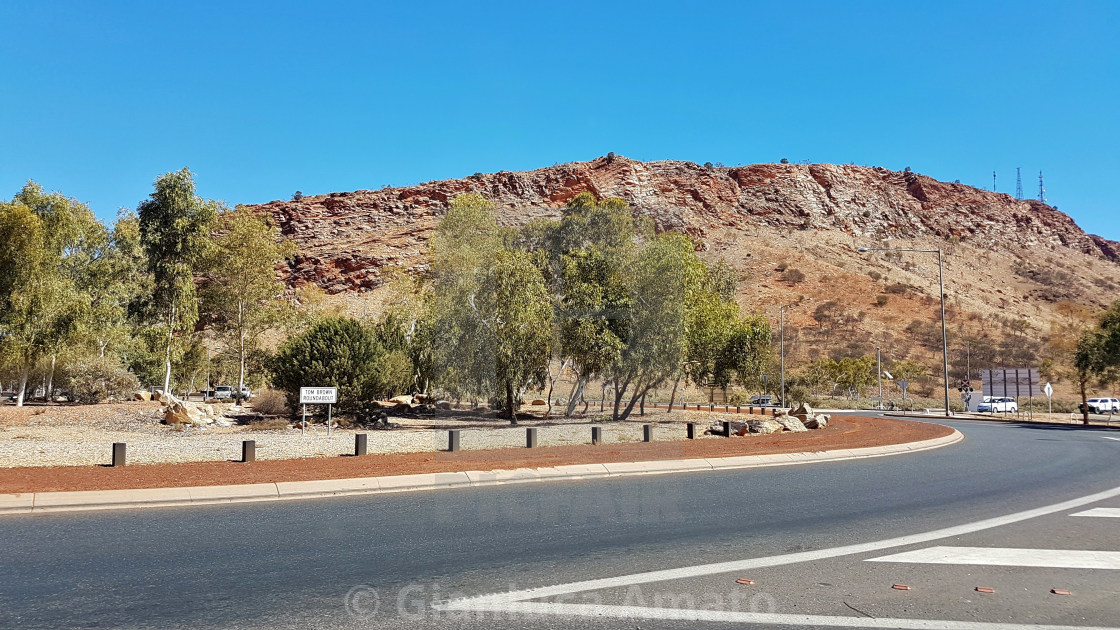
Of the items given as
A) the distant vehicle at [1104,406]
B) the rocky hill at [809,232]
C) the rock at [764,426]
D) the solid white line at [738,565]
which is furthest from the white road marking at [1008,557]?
the rocky hill at [809,232]

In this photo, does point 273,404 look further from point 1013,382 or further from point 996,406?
point 996,406

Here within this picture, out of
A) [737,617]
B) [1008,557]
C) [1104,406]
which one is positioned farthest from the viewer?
[1104,406]

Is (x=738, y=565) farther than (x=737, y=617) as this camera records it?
Yes

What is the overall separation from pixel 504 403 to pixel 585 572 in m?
→ 31.8

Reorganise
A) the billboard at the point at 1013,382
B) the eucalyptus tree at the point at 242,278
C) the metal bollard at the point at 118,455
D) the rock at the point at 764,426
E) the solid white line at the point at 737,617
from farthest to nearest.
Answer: the billboard at the point at 1013,382, the eucalyptus tree at the point at 242,278, the rock at the point at 764,426, the metal bollard at the point at 118,455, the solid white line at the point at 737,617

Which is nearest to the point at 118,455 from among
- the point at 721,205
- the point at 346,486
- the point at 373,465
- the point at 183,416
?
the point at 373,465

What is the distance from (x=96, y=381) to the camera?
126 feet

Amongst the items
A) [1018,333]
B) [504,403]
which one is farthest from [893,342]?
[504,403]

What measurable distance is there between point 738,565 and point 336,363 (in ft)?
81.4

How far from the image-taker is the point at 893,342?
8300 centimetres

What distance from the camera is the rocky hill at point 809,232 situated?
317 ft

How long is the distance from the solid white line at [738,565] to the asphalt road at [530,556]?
11cm

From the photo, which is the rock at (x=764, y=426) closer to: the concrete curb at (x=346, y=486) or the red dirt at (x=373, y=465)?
the red dirt at (x=373, y=465)

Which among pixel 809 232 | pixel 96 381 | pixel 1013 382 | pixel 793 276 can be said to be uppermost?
pixel 809 232
